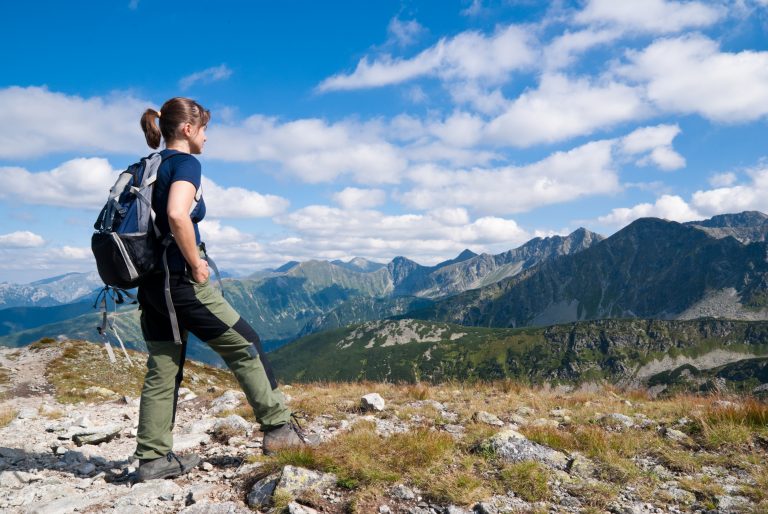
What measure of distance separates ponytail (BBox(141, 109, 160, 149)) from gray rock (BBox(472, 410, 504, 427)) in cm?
749

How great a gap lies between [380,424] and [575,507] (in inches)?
164

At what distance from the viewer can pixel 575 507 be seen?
4.48 m

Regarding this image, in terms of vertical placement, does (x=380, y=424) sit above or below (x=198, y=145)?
below

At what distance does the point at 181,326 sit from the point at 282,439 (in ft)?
6.77

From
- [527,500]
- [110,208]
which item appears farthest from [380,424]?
[110,208]

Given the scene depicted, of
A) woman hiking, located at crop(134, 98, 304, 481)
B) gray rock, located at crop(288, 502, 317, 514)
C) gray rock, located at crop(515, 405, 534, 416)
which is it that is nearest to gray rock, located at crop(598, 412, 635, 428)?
gray rock, located at crop(515, 405, 534, 416)

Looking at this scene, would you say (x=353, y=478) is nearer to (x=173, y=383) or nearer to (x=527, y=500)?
(x=527, y=500)

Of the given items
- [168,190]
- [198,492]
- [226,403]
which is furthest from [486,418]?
[168,190]

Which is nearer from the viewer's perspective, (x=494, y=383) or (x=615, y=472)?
(x=615, y=472)

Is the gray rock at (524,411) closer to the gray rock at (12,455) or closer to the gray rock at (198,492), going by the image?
the gray rock at (198,492)

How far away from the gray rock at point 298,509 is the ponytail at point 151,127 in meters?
4.97

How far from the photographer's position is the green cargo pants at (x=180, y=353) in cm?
543

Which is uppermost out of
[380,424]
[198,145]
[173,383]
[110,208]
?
[198,145]

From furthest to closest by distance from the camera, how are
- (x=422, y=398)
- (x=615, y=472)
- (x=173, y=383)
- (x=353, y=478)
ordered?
(x=422, y=398)
(x=173, y=383)
(x=615, y=472)
(x=353, y=478)
